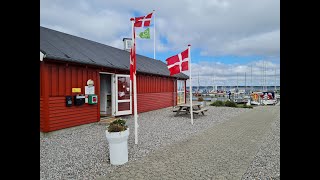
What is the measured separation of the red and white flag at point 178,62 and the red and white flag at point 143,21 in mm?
3184

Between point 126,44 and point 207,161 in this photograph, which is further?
point 126,44

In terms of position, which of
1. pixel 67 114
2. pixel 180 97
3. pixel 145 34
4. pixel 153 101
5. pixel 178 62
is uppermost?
pixel 145 34

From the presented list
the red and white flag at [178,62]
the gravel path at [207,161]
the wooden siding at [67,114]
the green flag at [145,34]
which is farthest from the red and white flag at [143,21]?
the wooden siding at [67,114]

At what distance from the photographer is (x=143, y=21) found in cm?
637

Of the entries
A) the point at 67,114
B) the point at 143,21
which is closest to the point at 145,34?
the point at 143,21

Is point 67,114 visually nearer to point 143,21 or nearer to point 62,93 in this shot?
point 62,93

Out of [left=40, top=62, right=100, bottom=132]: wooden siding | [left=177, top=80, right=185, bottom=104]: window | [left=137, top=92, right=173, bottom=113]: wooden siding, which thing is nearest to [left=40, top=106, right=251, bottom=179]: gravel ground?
[left=40, top=62, right=100, bottom=132]: wooden siding

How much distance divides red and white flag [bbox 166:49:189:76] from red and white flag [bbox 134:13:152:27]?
3.18 metres

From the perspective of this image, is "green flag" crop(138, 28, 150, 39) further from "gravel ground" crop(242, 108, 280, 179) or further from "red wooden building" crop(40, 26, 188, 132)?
"gravel ground" crop(242, 108, 280, 179)

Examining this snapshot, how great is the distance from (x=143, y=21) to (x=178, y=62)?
3395 mm

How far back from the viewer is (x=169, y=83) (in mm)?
17234

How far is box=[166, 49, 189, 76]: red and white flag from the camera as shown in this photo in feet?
30.6

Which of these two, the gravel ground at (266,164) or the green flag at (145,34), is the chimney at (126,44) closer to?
the green flag at (145,34)
